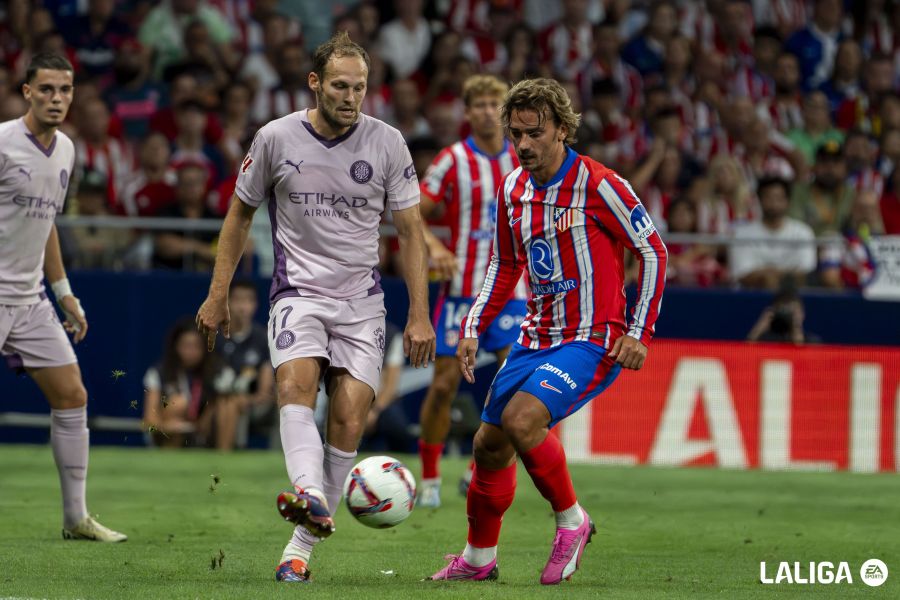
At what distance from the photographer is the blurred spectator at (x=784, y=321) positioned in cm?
1402

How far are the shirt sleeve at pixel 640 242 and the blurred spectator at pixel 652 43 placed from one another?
37.3 feet

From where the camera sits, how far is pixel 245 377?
14.1 meters

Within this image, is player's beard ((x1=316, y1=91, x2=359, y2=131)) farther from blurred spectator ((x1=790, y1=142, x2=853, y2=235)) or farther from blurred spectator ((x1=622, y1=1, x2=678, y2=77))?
blurred spectator ((x1=622, y1=1, x2=678, y2=77))

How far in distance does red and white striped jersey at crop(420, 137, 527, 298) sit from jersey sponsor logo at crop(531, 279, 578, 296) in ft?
10.5

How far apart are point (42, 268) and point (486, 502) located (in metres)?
3.05

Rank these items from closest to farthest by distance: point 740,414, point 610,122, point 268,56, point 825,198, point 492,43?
point 740,414 < point 825,198 < point 610,122 < point 268,56 < point 492,43

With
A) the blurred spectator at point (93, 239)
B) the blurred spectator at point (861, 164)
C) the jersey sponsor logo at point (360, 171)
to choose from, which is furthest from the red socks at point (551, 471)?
the blurred spectator at point (861, 164)

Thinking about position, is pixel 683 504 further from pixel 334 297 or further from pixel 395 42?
pixel 395 42

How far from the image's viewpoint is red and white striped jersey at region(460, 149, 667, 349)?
22.2 feet

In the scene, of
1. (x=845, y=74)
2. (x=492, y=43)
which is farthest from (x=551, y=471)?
(x=845, y=74)

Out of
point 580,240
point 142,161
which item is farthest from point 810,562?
point 142,161

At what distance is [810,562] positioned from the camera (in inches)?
306

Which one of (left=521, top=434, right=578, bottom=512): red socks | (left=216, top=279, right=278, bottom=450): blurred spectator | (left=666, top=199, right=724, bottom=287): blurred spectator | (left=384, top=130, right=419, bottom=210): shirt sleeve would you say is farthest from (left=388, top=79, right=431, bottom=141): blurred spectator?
(left=521, top=434, right=578, bottom=512): red socks

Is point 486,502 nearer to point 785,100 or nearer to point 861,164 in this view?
point 861,164
